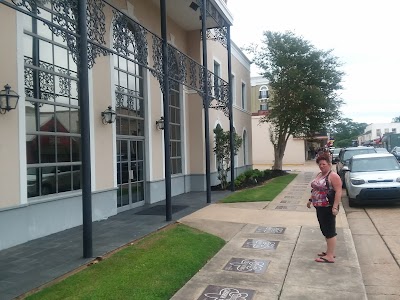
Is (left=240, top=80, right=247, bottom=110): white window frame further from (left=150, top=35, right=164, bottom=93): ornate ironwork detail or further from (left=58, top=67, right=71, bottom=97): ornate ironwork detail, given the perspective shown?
(left=58, top=67, right=71, bottom=97): ornate ironwork detail

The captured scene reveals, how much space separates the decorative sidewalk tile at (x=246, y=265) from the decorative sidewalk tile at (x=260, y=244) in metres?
0.78

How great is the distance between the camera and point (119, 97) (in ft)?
35.1

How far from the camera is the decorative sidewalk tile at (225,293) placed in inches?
175

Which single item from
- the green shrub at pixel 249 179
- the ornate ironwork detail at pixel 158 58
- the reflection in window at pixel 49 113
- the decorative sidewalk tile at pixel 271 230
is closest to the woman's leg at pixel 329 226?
the decorative sidewalk tile at pixel 271 230

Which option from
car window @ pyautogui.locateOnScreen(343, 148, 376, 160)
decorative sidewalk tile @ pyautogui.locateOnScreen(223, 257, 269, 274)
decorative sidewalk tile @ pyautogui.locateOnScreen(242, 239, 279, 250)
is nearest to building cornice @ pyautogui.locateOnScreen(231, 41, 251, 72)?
car window @ pyautogui.locateOnScreen(343, 148, 376, 160)

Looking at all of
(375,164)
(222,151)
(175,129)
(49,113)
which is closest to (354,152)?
(375,164)

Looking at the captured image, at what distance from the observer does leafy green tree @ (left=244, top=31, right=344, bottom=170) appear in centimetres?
2319

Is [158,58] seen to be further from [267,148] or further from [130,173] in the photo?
[267,148]

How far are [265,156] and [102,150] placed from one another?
32.8m

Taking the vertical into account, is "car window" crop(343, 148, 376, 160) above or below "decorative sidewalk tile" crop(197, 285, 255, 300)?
above

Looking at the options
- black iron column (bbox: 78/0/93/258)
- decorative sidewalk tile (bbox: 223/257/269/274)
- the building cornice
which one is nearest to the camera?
decorative sidewalk tile (bbox: 223/257/269/274)

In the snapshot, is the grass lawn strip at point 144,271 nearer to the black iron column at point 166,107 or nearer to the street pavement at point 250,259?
the street pavement at point 250,259

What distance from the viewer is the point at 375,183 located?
10.5 meters

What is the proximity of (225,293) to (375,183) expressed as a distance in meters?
7.51
